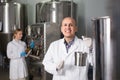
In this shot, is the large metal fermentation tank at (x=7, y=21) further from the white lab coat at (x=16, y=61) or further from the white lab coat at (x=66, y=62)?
the white lab coat at (x=66, y=62)

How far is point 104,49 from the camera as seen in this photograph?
0.65m

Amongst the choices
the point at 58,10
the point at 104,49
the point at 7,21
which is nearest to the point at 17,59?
the point at 58,10

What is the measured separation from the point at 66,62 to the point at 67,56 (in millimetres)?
43

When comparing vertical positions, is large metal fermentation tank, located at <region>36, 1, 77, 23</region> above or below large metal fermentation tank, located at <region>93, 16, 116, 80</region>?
above

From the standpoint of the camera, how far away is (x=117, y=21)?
573 millimetres

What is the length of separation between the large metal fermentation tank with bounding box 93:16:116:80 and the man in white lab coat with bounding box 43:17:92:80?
0.65m

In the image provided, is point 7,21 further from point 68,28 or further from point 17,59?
point 68,28

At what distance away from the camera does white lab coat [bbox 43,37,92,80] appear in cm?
137

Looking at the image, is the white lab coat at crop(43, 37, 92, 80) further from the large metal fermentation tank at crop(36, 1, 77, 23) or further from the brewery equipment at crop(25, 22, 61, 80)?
the large metal fermentation tank at crop(36, 1, 77, 23)

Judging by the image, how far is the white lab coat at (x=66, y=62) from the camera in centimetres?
137

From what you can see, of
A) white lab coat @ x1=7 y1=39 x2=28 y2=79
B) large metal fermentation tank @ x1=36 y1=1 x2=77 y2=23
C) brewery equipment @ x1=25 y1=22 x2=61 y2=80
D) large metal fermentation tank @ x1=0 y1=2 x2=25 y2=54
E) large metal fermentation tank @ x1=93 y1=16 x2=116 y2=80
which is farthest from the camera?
large metal fermentation tank @ x1=0 y1=2 x2=25 y2=54

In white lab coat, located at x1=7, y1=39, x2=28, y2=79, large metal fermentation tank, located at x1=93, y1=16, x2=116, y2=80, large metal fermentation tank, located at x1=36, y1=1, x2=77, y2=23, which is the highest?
large metal fermentation tank, located at x1=36, y1=1, x2=77, y2=23

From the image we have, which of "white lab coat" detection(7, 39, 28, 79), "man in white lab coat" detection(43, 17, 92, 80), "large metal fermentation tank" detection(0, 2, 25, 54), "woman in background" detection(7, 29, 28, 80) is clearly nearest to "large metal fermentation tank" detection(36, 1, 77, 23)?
"woman in background" detection(7, 29, 28, 80)

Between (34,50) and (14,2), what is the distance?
146cm
